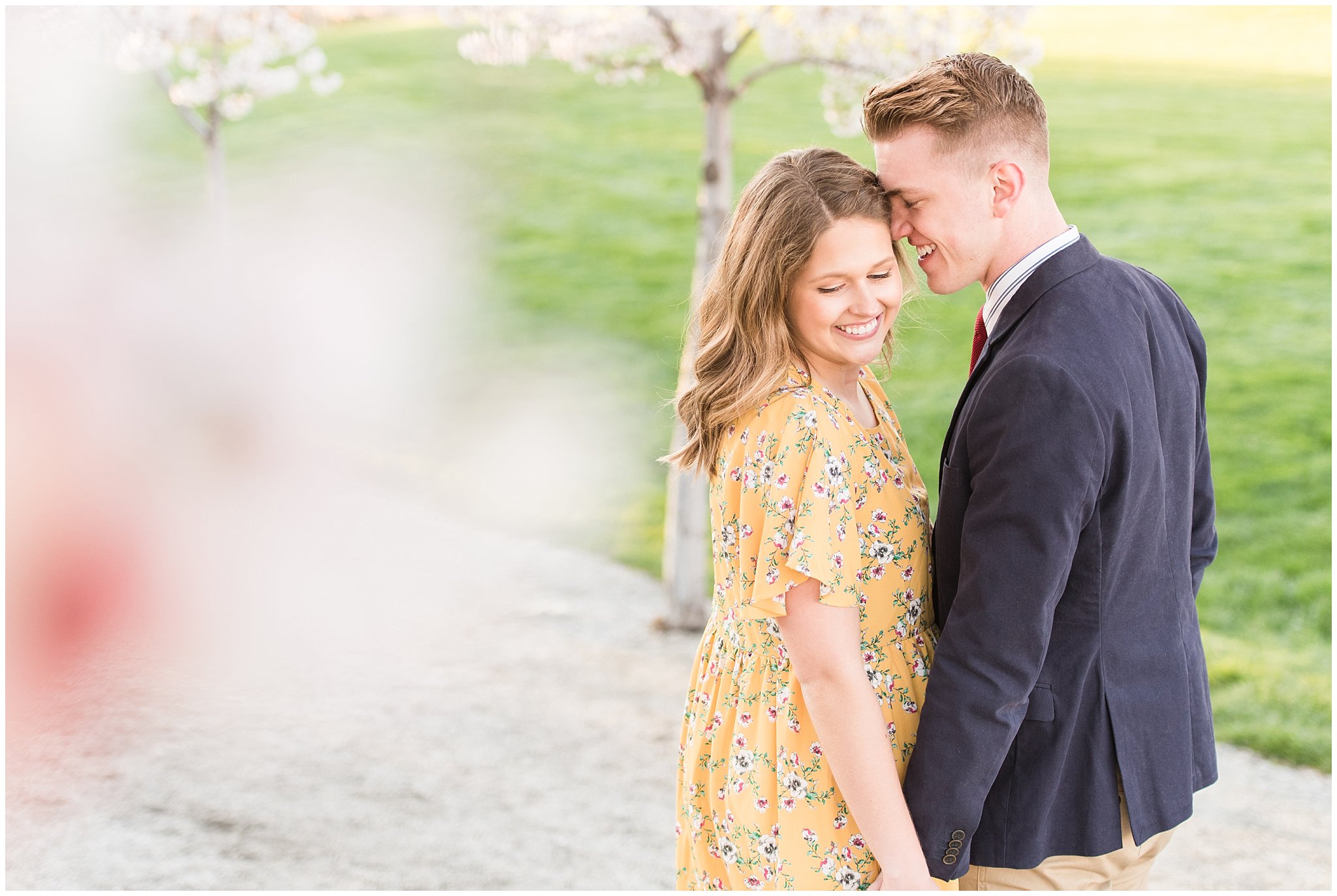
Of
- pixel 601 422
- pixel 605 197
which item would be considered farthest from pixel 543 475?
pixel 605 197

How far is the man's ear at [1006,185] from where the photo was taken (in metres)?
1.98

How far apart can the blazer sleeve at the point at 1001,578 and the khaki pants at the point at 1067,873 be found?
152 mm

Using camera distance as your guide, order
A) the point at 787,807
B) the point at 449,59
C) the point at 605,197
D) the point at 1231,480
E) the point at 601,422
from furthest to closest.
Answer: the point at 449,59
the point at 605,197
the point at 601,422
the point at 1231,480
the point at 787,807

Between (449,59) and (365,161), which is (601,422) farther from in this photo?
(449,59)

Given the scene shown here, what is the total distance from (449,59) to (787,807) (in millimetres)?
25084

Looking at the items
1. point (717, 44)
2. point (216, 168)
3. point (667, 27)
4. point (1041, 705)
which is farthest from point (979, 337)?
point (216, 168)

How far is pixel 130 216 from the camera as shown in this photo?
1891cm

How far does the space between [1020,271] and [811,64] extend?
15.2 ft

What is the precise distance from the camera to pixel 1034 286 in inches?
74.2

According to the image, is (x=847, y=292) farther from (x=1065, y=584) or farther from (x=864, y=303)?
(x=1065, y=584)

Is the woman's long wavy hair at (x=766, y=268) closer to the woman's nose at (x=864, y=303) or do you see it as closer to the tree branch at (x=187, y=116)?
the woman's nose at (x=864, y=303)

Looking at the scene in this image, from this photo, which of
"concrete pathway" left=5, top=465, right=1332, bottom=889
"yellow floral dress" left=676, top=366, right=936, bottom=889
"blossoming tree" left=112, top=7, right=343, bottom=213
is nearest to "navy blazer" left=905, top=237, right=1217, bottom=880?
"yellow floral dress" left=676, top=366, right=936, bottom=889

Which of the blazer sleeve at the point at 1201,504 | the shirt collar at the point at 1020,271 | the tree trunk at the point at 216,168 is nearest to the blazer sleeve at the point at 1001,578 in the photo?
the shirt collar at the point at 1020,271

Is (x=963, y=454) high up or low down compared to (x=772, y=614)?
up
